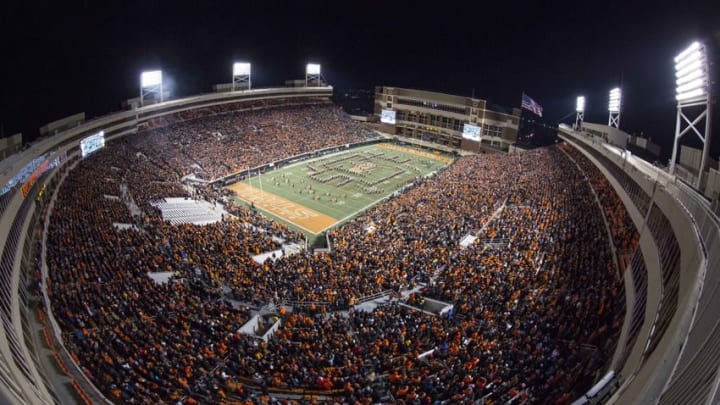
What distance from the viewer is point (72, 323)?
15516 millimetres

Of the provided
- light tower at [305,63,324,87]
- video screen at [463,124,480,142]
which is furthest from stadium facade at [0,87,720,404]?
light tower at [305,63,324,87]

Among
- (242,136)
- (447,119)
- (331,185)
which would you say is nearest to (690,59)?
(331,185)

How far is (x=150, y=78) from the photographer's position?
47969 mm

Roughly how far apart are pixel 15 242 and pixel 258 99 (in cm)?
4912

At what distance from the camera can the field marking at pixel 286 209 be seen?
35.8 meters

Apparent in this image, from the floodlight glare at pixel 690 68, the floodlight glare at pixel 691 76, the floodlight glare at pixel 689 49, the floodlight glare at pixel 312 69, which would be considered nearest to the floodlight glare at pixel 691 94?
the floodlight glare at pixel 691 76

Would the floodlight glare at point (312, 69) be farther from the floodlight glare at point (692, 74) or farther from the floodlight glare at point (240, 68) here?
the floodlight glare at point (692, 74)

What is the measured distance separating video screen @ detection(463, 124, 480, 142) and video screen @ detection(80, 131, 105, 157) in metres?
43.5

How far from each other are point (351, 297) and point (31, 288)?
12.6 m

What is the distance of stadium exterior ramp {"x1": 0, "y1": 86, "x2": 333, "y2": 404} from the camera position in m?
9.99

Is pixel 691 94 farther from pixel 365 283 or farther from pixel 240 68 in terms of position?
pixel 240 68

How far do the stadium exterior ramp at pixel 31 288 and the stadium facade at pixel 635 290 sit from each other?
0.16 ft

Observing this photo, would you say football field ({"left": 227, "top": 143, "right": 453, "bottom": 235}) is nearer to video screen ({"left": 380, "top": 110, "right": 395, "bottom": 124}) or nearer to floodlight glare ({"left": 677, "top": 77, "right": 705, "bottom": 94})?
video screen ({"left": 380, "top": 110, "right": 395, "bottom": 124})

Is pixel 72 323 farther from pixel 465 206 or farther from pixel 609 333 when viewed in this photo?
pixel 465 206
